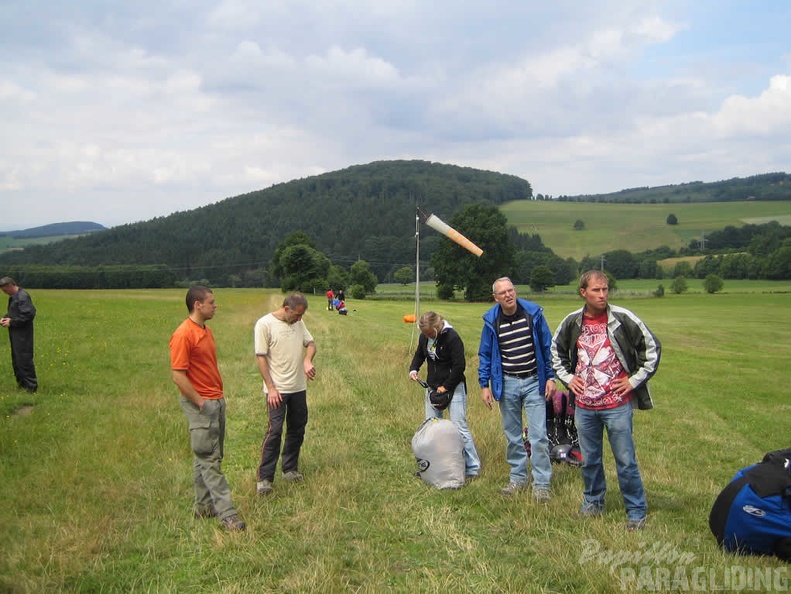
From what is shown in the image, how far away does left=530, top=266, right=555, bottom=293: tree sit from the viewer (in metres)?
85.7

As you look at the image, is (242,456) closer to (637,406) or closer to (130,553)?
(130,553)

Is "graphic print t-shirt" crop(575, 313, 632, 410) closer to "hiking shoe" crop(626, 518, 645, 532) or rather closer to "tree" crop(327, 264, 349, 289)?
"hiking shoe" crop(626, 518, 645, 532)

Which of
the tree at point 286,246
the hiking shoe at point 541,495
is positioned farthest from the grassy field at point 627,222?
the hiking shoe at point 541,495

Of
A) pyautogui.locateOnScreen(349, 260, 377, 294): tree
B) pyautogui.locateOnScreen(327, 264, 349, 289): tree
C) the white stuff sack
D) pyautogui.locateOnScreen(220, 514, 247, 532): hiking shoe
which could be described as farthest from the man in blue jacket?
pyautogui.locateOnScreen(349, 260, 377, 294): tree

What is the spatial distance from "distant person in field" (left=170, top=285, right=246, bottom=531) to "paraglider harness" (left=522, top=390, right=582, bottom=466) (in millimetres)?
3698

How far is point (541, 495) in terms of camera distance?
5883mm

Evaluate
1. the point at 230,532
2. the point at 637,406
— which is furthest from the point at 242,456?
the point at 637,406

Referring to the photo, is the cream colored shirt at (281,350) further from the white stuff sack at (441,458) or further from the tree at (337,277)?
the tree at (337,277)

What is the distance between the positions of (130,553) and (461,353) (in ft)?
12.4

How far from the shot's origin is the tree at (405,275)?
343 feet

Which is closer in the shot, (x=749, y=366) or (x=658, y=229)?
(x=749, y=366)

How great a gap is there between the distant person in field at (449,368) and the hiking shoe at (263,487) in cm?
212

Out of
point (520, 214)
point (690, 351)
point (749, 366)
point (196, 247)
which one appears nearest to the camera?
point (749, 366)

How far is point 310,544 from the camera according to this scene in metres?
4.80
